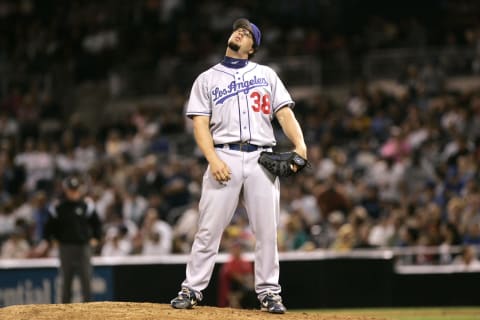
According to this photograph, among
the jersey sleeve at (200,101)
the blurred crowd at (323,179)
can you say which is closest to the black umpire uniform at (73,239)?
the blurred crowd at (323,179)

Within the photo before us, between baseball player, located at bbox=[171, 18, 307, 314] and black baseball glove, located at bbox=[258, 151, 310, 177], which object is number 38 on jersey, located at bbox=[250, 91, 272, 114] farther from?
black baseball glove, located at bbox=[258, 151, 310, 177]

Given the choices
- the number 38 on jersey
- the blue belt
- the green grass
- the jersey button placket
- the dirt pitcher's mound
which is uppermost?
the number 38 on jersey

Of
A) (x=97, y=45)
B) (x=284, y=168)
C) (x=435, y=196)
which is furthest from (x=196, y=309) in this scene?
(x=97, y=45)

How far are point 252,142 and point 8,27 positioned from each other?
715 inches

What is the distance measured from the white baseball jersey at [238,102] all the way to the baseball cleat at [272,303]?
116cm

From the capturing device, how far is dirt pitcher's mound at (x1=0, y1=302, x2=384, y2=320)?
7.52m

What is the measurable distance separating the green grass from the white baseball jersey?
448 centimetres

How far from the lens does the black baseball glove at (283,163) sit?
25.2 feet

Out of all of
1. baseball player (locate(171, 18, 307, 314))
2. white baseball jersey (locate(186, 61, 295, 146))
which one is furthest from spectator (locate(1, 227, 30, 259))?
white baseball jersey (locate(186, 61, 295, 146))

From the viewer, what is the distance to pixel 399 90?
1891 cm

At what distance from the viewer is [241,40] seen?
7.95 metres

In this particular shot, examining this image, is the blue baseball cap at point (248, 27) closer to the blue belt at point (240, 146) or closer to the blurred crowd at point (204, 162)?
the blue belt at point (240, 146)

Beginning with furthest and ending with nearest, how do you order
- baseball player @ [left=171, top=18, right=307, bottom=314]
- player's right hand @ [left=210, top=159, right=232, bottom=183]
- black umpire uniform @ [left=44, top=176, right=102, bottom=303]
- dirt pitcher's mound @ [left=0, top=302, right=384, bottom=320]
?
black umpire uniform @ [left=44, top=176, right=102, bottom=303], baseball player @ [left=171, top=18, right=307, bottom=314], player's right hand @ [left=210, top=159, right=232, bottom=183], dirt pitcher's mound @ [left=0, top=302, right=384, bottom=320]

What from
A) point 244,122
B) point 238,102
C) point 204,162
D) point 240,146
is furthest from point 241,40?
point 204,162
